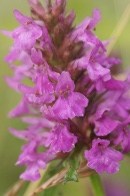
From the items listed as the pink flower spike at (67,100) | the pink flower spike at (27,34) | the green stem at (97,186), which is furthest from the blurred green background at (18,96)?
the pink flower spike at (27,34)

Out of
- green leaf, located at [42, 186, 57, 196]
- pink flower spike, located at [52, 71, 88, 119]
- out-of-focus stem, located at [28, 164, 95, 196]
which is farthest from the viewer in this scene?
green leaf, located at [42, 186, 57, 196]

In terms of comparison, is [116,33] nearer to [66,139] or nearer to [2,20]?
[66,139]

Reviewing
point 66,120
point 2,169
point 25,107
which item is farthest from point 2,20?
point 66,120

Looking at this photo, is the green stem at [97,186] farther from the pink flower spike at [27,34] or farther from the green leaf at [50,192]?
the pink flower spike at [27,34]

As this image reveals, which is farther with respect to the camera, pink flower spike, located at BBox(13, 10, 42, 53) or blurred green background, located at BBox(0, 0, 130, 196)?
blurred green background, located at BBox(0, 0, 130, 196)

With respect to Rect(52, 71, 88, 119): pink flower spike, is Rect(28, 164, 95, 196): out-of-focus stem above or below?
below

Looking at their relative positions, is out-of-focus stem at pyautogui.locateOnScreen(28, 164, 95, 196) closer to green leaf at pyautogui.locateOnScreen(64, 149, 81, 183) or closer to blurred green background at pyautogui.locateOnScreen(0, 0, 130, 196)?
green leaf at pyautogui.locateOnScreen(64, 149, 81, 183)

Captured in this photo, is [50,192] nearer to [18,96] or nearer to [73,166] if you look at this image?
[73,166]

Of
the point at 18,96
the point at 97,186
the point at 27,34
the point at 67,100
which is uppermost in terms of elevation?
the point at 27,34

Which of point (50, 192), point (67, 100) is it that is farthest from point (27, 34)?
point (50, 192)

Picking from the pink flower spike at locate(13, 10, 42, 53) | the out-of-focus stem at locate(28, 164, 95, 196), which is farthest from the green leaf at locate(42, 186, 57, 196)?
the pink flower spike at locate(13, 10, 42, 53)
